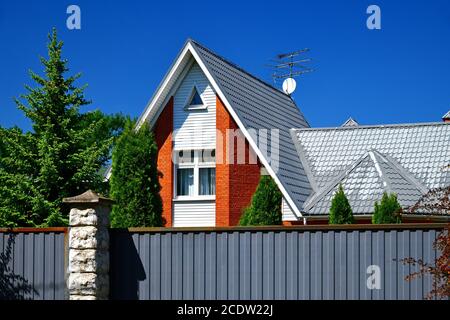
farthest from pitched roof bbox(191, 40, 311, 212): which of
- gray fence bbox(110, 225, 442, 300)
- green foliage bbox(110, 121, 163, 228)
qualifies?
gray fence bbox(110, 225, 442, 300)

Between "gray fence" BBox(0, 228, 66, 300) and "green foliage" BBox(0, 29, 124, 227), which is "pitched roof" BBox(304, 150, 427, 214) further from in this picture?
"gray fence" BBox(0, 228, 66, 300)

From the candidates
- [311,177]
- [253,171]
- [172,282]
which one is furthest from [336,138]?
[172,282]

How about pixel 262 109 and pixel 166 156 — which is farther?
pixel 262 109

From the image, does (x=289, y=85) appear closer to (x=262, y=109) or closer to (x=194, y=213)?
(x=262, y=109)

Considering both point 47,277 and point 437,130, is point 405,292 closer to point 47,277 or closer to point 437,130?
point 47,277

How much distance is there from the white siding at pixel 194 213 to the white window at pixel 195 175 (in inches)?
7.1

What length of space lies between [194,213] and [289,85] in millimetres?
10711

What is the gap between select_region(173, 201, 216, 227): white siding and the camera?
22453mm

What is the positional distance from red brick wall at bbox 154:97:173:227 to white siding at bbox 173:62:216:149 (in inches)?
8.0

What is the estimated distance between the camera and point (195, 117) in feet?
75.4

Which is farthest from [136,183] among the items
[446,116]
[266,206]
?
[446,116]

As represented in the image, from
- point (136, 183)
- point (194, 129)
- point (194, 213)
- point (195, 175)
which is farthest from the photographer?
point (194, 129)

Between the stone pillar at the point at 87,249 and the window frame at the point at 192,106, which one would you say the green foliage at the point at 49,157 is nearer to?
the window frame at the point at 192,106
